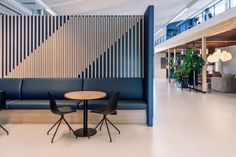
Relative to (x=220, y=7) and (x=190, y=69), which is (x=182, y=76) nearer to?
(x=190, y=69)

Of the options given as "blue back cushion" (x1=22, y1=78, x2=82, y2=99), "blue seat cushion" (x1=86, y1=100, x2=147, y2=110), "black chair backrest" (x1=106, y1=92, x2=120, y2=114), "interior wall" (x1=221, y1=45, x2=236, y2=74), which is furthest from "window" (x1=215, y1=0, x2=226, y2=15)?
"black chair backrest" (x1=106, y1=92, x2=120, y2=114)

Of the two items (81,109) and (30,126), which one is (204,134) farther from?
(30,126)

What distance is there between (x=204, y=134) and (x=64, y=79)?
10.5ft

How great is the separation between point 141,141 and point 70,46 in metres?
2.87

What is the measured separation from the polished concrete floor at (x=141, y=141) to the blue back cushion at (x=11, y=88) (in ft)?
2.54

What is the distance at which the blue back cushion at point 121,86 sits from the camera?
509cm

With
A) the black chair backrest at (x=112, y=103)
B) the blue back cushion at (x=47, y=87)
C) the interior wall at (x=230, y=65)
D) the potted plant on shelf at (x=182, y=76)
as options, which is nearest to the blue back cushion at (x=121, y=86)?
the blue back cushion at (x=47, y=87)

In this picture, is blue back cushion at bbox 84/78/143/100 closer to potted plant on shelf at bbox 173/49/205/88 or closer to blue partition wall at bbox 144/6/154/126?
blue partition wall at bbox 144/6/154/126

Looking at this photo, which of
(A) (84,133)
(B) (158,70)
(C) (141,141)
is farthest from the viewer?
(B) (158,70)

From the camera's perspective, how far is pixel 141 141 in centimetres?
371

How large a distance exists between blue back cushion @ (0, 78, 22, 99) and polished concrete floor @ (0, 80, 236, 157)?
0.78 metres

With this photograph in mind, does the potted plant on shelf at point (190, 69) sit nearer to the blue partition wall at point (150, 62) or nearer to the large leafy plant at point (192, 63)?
the large leafy plant at point (192, 63)

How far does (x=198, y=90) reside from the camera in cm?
1058

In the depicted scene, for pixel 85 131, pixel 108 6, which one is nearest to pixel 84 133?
pixel 85 131
